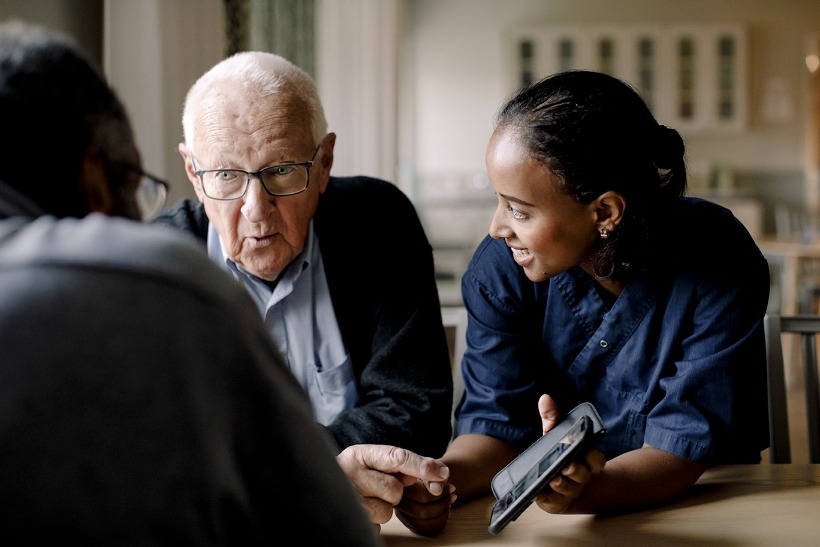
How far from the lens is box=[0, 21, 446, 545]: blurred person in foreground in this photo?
18.6 inches

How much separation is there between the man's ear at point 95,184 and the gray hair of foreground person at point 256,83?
79 cm

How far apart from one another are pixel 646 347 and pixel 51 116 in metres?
1.00

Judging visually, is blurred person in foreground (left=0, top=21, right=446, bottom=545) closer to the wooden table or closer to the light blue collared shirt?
the wooden table

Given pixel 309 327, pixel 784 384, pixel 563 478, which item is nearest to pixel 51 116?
pixel 563 478

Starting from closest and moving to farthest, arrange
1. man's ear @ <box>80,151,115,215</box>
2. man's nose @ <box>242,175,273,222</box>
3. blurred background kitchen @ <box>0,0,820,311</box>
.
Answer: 1. man's ear @ <box>80,151,115,215</box>
2. man's nose @ <box>242,175,273,222</box>
3. blurred background kitchen @ <box>0,0,820,311</box>

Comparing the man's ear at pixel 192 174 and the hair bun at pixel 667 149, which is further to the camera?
the man's ear at pixel 192 174

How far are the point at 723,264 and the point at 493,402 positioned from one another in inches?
17.2

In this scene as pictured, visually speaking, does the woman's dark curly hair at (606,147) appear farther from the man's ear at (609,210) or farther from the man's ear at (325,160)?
the man's ear at (325,160)

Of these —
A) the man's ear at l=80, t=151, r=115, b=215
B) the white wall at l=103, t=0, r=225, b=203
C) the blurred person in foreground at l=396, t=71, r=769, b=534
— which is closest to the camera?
the man's ear at l=80, t=151, r=115, b=215

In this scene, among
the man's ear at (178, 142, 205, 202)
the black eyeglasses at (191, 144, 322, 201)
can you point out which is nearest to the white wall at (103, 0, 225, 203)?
the man's ear at (178, 142, 205, 202)

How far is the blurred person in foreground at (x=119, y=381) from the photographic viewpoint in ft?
1.55

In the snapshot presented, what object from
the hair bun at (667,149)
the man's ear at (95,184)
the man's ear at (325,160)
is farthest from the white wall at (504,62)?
the man's ear at (95,184)

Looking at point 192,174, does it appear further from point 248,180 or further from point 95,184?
point 95,184

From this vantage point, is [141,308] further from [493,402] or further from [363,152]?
[363,152]
